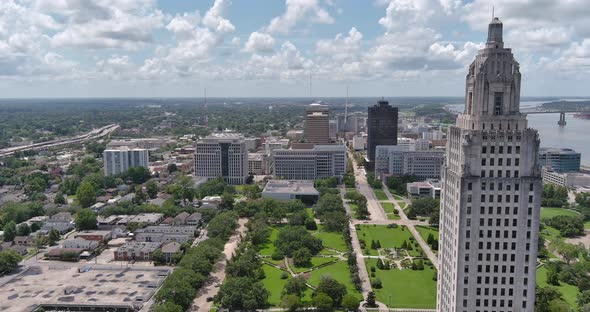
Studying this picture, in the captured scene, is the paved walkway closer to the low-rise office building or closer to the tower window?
the low-rise office building

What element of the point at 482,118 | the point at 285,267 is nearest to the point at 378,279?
the point at 285,267

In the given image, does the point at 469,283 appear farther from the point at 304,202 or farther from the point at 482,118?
the point at 304,202

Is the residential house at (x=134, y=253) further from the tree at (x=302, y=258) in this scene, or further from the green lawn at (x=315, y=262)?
the green lawn at (x=315, y=262)

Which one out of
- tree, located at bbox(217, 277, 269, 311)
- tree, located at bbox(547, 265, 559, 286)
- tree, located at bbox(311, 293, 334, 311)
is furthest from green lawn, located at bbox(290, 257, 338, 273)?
tree, located at bbox(547, 265, 559, 286)

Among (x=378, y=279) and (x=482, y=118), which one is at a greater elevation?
(x=482, y=118)

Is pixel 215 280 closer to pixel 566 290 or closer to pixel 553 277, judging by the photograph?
pixel 553 277

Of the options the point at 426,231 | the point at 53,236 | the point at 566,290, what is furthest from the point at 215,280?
the point at 566,290

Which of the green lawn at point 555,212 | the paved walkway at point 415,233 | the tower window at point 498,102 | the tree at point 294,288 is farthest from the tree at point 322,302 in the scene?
the green lawn at point 555,212
